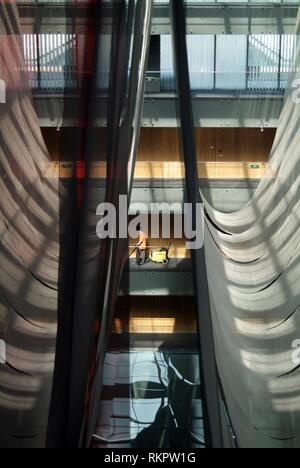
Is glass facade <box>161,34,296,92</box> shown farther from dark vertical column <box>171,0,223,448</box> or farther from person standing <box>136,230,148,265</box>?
person standing <box>136,230,148,265</box>

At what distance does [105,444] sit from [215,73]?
312 centimetres

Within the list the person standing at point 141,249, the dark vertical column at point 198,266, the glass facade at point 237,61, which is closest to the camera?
the dark vertical column at point 198,266

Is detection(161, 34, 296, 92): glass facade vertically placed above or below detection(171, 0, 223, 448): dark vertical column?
above

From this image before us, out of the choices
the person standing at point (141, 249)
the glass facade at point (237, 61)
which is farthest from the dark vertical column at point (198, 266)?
the person standing at point (141, 249)

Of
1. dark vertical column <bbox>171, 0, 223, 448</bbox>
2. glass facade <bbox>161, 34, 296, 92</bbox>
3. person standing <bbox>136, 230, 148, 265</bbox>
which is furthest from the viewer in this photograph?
glass facade <bbox>161, 34, 296, 92</bbox>

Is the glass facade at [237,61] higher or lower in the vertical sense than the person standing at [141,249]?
higher

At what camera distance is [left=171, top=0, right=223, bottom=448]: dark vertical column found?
279 cm

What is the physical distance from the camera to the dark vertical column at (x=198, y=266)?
2795 millimetres

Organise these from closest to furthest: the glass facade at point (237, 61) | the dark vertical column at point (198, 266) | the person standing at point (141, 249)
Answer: the dark vertical column at point (198, 266)
the person standing at point (141, 249)
the glass facade at point (237, 61)

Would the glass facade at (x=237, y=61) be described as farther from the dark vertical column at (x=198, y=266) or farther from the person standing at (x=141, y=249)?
the person standing at (x=141, y=249)

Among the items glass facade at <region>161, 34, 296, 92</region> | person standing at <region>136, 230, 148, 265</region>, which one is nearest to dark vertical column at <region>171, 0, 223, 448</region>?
glass facade at <region>161, 34, 296, 92</region>

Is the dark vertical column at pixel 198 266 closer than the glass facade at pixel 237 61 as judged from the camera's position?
Yes
